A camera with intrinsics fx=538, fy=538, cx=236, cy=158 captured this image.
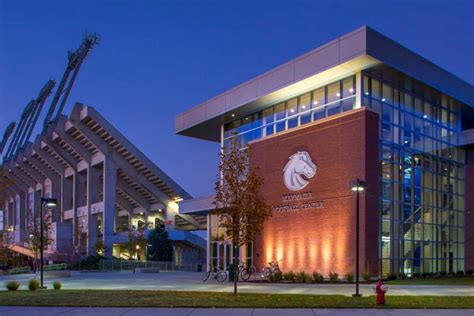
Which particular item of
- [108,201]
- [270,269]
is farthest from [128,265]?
[270,269]

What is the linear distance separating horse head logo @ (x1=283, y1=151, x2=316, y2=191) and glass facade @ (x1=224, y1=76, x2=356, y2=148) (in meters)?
2.23

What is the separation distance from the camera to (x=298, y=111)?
1336 inches

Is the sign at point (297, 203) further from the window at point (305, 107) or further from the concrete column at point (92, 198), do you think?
the concrete column at point (92, 198)

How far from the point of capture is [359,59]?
92.7 feet

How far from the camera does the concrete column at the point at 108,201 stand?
62375mm

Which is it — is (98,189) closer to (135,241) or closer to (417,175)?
(135,241)

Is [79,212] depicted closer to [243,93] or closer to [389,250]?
[243,93]

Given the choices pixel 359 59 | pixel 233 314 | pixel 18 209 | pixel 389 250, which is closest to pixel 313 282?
pixel 389 250

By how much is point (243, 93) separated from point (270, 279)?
44.7ft

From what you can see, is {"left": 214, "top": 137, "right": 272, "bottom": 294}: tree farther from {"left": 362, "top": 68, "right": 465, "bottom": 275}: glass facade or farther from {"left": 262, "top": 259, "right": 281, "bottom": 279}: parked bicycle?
{"left": 362, "top": 68, "right": 465, "bottom": 275}: glass facade

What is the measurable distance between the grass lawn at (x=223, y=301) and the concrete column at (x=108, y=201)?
4428 cm

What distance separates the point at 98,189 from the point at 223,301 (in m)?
53.8

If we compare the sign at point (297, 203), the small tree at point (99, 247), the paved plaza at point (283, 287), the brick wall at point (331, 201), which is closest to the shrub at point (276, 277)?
the paved plaza at point (283, 287)

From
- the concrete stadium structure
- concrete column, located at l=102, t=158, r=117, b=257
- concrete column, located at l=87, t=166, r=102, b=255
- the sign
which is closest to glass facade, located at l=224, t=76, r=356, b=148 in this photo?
the sign
